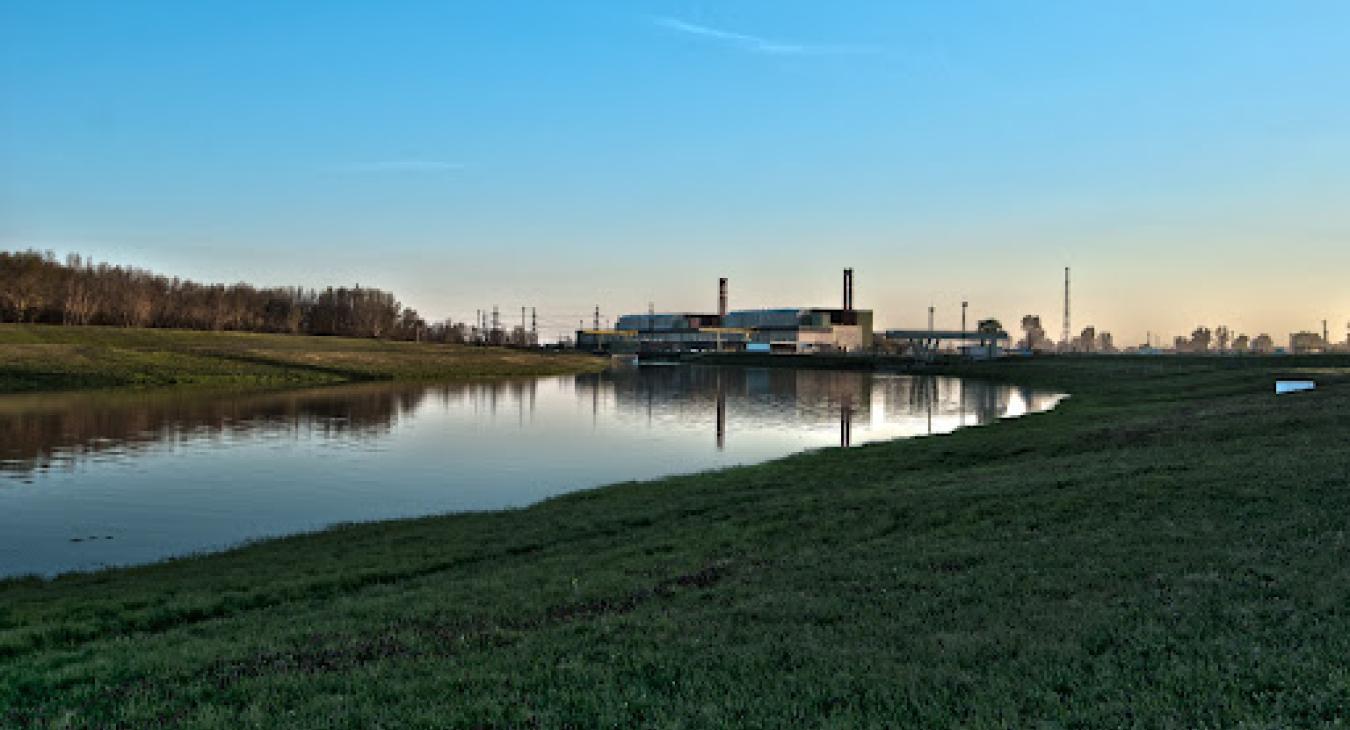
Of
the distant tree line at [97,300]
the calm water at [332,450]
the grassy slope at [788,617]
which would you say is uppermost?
the distant tree line at [97,300]

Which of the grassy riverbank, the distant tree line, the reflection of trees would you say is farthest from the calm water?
the distant tree line

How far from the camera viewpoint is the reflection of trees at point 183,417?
43938mm

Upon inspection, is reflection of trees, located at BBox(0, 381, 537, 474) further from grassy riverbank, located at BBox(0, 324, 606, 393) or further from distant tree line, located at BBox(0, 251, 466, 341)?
distant tree line, located at BBox(0, 251, 466, 341)

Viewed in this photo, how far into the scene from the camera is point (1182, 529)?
14.5 m

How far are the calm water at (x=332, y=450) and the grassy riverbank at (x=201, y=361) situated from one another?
52.6 feet

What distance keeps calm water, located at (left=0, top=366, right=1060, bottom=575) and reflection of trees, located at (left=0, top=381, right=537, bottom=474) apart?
0.18 meters

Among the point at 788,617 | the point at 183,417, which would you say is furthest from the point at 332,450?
the point at 788,617

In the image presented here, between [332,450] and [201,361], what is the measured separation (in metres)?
77.8

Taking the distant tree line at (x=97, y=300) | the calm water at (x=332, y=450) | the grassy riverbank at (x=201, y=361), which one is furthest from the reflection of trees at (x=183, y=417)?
the distant tree line at (x=97, y=300)

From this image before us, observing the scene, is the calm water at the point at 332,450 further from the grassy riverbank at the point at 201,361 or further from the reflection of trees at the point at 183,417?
the grassy riverbank at the point at 201,361

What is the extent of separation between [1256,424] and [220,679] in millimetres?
30231

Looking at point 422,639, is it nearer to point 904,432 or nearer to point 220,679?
point 220,679

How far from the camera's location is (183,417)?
194 feet

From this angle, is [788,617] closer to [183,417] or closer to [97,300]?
[183,417]
